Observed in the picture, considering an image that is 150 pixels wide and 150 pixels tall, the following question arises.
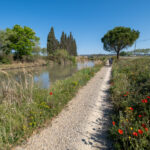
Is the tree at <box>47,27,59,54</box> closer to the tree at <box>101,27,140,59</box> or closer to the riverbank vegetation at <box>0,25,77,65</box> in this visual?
the riverbank vegetation at <box>0,25,77,65</box>

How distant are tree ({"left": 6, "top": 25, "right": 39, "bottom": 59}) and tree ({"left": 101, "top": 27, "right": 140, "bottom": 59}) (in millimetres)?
21266

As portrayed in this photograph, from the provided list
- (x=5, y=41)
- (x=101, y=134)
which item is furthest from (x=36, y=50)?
(x=101, y=134)

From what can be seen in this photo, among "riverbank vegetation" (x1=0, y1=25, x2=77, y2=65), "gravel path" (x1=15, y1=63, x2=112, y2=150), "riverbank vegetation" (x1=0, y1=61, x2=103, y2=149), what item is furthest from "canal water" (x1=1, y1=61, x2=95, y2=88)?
"riverbank vegetation" (x1=0, y1=25, x2=77, y2=65)

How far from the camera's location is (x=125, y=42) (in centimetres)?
1795

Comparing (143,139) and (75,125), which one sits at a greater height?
(143,139)

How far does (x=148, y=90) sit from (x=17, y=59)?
3120 centimetres

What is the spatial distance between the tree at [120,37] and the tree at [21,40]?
21266 millimetres

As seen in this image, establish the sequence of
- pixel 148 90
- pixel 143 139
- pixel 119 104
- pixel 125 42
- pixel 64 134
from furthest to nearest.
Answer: pixel 125 42
pixel 148 90
pixel 119 104
pixel 64 134
pixel 143 139

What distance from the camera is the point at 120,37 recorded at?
17547 millimetres

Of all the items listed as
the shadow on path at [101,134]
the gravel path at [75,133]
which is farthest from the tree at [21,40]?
the shadow on path at [101,134]

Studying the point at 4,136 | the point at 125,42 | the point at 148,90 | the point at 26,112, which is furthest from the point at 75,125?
the point at 125,42

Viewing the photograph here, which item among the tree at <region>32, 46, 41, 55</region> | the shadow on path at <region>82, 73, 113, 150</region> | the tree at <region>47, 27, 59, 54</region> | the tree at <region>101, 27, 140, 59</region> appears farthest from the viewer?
the tree at <region>47, 27, 59, 54</region>

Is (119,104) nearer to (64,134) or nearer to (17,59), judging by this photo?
(64,134)

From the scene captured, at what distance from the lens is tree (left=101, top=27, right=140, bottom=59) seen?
17.6m
